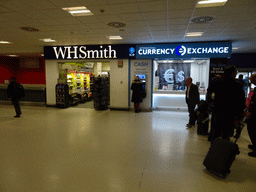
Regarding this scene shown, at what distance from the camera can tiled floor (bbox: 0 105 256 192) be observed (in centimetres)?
237

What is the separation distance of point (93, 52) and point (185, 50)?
13.4 feet

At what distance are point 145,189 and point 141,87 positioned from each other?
542 cm

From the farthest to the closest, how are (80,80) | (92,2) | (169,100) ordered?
(80,80), (169,100), (92,2)

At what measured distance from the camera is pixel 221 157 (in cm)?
252

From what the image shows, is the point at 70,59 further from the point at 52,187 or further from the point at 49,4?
the point at 52,187

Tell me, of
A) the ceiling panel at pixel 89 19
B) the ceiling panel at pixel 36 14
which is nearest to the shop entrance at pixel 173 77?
the ceiling panel at pixel 89 19

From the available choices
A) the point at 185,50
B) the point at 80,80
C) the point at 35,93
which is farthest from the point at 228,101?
the point at 35,93

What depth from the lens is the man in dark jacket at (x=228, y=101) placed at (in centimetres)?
265

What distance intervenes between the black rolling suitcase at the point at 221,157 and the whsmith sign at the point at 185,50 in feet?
17.3

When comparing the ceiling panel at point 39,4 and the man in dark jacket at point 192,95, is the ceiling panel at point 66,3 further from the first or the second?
the man in dark jacket at point 192,95

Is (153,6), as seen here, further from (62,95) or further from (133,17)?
(62,95)

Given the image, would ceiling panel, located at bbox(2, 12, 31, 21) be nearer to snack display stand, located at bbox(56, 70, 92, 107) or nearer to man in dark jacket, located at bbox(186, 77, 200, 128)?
snack display stand, located at bbox(56, 70, 92, 107)

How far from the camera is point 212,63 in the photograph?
23.1 ft

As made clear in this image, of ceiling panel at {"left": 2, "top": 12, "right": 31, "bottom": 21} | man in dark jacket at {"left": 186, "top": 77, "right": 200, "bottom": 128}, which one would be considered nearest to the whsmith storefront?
man in dark jacket at {"left": 186, "top": 77, "right": 200, "bottom": 128}
